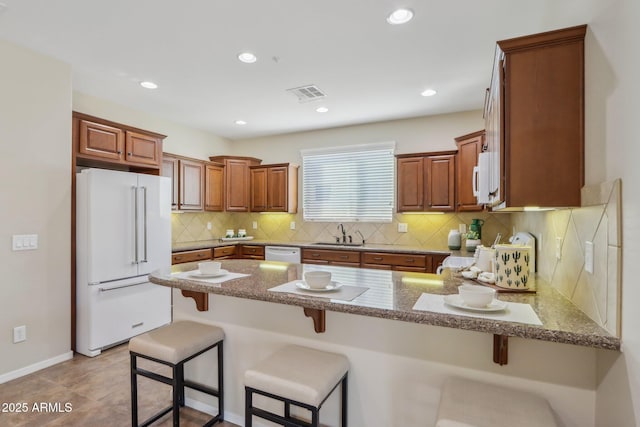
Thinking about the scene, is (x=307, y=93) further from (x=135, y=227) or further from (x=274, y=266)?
(x=135, y=227)

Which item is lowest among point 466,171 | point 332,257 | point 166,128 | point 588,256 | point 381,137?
point 332,257

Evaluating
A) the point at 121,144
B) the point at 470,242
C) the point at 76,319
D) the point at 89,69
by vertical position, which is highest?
the point at 89,69

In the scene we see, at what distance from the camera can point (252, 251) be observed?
16.0 ft

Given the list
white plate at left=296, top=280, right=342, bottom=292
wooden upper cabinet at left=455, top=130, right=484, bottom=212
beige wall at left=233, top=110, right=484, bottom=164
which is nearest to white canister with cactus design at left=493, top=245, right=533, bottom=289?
white plate at left=296, top=280, right=342, bottom=292

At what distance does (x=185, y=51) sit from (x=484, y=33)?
2410mm

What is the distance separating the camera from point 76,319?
3.01 meters

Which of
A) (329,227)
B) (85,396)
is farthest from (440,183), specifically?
(85,396)

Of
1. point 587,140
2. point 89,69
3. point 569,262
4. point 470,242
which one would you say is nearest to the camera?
point 587,140

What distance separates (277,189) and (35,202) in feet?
9.76

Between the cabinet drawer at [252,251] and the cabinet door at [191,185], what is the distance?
0.90 m

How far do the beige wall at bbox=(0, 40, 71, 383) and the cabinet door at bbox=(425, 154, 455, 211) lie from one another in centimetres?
393

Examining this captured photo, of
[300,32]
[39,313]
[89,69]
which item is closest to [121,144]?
[89,69]

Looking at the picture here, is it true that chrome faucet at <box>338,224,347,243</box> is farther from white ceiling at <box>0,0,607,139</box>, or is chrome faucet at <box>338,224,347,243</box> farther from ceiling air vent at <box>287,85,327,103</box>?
ceiling air vent at <box>287,85,327,103</box>

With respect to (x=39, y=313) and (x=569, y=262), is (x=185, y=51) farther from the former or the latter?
(x=569, y=262)
